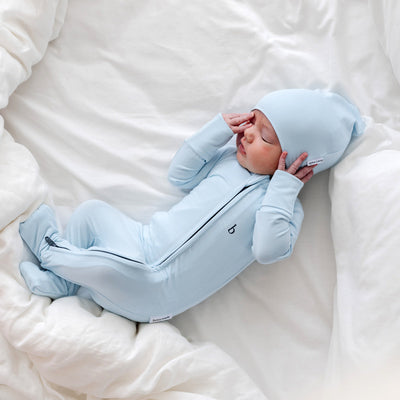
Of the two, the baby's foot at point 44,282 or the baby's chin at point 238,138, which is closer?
the baby's foot at point 44,282

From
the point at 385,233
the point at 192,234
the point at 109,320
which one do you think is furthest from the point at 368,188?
the point at 109,320

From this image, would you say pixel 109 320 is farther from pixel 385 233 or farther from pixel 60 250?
pixel 385 233

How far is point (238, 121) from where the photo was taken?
1396mm

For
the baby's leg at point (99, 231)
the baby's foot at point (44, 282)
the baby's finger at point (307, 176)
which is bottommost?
the baby's foot at point (44, 282)

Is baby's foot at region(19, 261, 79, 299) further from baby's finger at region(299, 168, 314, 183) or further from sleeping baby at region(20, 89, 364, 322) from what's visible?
baby's finger at region(299, 168, 314, 183)

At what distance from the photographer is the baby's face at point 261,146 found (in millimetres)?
1337

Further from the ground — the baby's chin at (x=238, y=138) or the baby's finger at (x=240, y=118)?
the baby's finger at (x=240, y=118)

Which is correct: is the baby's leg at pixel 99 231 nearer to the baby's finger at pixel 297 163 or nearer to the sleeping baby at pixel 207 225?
the sleeping baby at pixel 207 225

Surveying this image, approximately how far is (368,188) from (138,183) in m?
0.60

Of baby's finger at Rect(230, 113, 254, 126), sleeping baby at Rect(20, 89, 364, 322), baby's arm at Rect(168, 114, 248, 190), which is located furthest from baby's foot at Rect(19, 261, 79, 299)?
baby's finger at Rect(230, 113, 254, 126)

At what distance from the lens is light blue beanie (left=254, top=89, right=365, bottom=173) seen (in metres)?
1.31

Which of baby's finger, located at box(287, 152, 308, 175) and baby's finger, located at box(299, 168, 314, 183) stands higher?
baby's finger, located at box(287, 152, 308, 175)

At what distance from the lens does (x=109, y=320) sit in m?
1.31

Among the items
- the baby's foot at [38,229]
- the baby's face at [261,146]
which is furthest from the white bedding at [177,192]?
the baby's face at [261,146]
